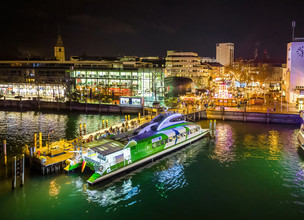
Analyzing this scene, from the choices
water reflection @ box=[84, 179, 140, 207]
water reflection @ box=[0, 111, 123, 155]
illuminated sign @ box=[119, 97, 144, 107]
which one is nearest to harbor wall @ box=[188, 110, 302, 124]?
illuminated sign @ box=[119, 97, 144, 107]

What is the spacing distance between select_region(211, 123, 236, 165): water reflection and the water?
0.12m

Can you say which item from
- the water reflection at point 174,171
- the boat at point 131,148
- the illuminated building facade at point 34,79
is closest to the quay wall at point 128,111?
the boat at point 131,148

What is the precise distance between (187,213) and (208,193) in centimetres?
361

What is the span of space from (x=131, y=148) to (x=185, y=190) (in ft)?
21.8

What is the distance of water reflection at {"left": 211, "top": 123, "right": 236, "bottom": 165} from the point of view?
97.5 feet

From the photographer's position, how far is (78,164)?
2470 centimetres

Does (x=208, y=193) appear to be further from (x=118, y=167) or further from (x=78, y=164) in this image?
(x=78, y=164)

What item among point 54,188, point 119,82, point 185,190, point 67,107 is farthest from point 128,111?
point 185,190

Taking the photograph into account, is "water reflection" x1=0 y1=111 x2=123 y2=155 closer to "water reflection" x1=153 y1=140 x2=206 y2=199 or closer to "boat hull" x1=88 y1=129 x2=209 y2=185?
"boat hull" x1=88 y1=129 x2=209 y2=185

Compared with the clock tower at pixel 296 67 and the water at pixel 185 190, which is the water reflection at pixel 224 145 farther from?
the clock tower at pixel 296 67

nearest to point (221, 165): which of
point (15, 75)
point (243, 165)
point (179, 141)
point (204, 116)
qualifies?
point (243, 165)

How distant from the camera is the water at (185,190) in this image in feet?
59.6

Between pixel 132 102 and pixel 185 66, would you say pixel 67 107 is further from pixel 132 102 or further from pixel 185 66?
pixel 185 66

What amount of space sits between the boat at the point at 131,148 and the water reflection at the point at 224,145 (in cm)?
418
